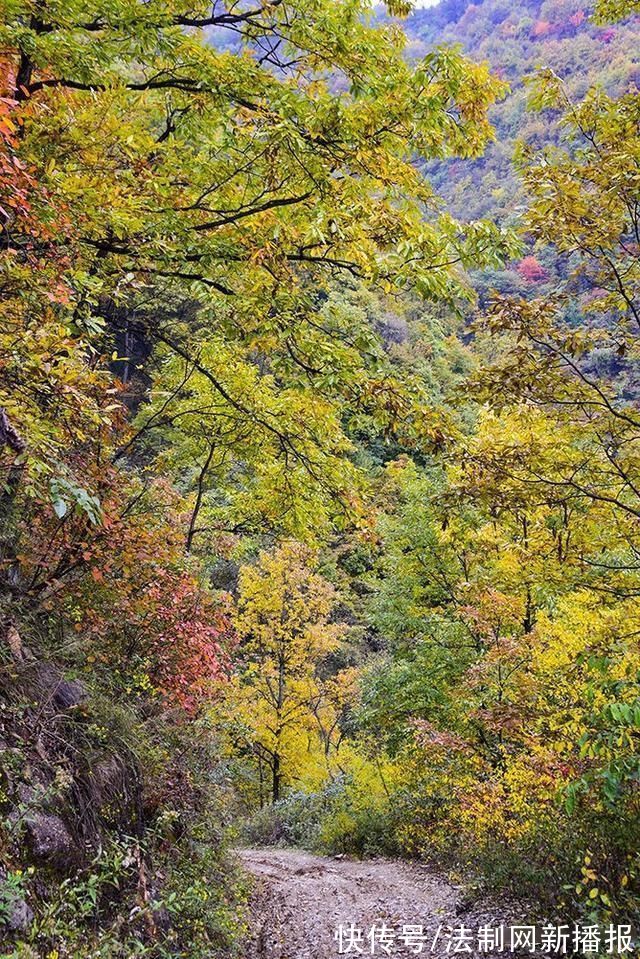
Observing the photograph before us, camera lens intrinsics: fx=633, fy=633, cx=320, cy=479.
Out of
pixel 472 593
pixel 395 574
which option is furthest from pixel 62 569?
pixel 395 574

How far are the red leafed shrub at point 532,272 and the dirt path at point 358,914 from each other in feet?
186

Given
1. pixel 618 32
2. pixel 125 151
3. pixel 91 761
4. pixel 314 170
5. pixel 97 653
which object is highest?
pixel 618 32

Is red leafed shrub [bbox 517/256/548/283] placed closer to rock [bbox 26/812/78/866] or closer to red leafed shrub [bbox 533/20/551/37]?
rock [bbox 26/812/78/866]

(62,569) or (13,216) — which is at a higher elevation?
(13,216)

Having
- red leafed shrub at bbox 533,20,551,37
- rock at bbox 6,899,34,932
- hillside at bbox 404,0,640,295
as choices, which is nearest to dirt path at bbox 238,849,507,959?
rock at bbox 6,899,34,932

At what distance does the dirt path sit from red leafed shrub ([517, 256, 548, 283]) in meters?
56.6

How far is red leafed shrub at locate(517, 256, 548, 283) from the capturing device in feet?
192

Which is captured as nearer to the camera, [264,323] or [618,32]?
[264,323]

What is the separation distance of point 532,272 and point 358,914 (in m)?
60.2

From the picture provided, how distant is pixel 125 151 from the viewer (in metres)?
4.73

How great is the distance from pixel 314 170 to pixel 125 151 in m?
1.52

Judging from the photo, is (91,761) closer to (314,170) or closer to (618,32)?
(314,170)

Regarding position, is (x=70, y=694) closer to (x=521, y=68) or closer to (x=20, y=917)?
(x=20, y=917)

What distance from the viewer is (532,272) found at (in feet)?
194
